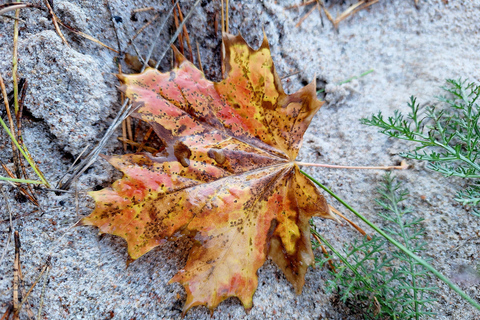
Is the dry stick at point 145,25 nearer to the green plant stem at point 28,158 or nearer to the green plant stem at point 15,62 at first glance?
the green plant stem at point 15,62

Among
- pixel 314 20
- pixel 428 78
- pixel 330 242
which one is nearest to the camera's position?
pixel 330 242

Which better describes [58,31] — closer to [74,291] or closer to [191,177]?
[191,177]

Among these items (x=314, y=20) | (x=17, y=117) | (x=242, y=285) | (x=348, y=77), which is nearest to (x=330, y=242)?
(x=242, y=285)

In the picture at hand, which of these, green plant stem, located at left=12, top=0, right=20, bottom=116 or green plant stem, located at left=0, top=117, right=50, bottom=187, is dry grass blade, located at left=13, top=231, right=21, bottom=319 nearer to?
green plant stem, located at left=0, top=117, right=50, bottom=187

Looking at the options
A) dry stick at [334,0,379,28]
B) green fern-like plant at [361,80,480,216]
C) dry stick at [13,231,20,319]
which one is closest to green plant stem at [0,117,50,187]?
dry stick at [13,231,20,319]

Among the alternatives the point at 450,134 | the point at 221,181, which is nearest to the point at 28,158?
the point at 221,181

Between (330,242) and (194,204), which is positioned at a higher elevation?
(194,204)

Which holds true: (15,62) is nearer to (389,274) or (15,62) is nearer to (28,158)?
(28,158)

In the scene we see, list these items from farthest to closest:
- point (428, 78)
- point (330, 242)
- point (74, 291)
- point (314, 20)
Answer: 1. point (314, 20)
2. point (428, 78)
3. point (330, 242)
4. point (74, 291)
